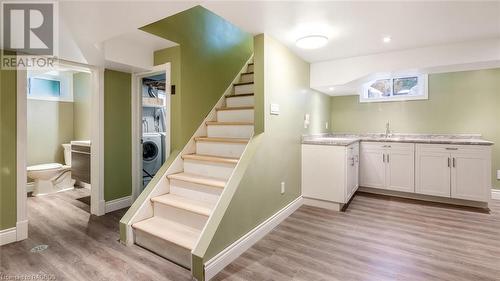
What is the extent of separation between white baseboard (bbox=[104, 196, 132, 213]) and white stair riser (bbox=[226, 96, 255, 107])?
6.55ft

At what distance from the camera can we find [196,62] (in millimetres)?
3006

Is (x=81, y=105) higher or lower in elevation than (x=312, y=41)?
lower

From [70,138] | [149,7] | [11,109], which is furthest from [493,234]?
[70,138]

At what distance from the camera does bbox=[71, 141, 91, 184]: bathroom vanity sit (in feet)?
12.3

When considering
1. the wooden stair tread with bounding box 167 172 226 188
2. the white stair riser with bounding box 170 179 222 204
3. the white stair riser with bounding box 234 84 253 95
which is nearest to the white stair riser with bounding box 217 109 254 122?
the white stair riser with bounding box 234 84 253 95

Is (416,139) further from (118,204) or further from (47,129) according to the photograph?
(47,129)

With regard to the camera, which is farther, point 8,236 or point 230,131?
point 230,131

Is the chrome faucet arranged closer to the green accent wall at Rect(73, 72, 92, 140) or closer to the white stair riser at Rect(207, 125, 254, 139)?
the white stair riser at Rect(207, 125, 254, 139)

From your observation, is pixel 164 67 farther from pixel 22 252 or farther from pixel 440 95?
pixel 440 95

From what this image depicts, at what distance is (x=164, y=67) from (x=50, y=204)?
2695mm

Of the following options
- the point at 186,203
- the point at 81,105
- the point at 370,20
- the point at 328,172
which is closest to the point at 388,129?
the point at 328,172

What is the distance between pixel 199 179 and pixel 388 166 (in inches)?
123

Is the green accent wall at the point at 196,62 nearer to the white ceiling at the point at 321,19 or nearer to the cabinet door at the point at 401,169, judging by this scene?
the white ceiling at the point at 321,19

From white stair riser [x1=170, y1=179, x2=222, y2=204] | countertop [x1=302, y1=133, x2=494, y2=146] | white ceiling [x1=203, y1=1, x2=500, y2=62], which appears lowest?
white stair riser [x1=170, y1=179, x2=222, y2=204]
